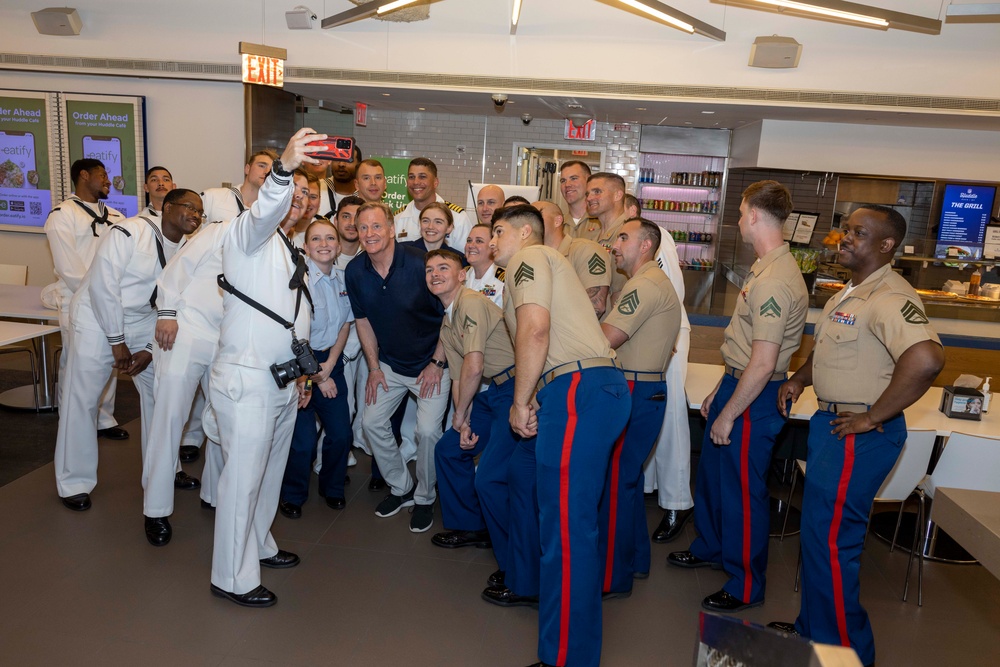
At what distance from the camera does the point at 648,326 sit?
3.42 metres

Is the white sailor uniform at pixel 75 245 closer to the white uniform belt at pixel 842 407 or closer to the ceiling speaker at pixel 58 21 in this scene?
the ceiling speaker at pixel 58 21

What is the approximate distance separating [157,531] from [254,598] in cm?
82

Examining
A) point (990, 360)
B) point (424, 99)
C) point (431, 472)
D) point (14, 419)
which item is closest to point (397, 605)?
point (431, 472)

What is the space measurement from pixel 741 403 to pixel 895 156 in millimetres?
6377

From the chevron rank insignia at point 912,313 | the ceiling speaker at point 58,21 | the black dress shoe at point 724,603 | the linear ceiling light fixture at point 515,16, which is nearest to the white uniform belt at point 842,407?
the chevron rank insignia at point 912,313

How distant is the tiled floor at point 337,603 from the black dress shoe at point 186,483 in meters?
0.20

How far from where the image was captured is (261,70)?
Result: 6453 mm

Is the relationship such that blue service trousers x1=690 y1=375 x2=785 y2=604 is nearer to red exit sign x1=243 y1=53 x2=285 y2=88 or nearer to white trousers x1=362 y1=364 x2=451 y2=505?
white trousers x1=362 y1=364 x2=451 y2=505

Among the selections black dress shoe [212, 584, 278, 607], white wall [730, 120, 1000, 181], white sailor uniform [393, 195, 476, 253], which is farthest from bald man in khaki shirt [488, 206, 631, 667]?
white wall [730, 120, 1000, 181]

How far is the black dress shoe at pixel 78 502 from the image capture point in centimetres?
410

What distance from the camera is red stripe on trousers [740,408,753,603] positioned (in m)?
3.39

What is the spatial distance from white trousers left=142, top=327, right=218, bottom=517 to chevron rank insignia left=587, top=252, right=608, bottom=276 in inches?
79.0

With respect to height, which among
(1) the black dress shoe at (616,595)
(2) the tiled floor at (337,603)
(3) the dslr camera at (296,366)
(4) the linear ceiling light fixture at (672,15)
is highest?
(4) the linear ceiling light fixture at (672,15)

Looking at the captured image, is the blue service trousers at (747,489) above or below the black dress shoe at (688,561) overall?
above
